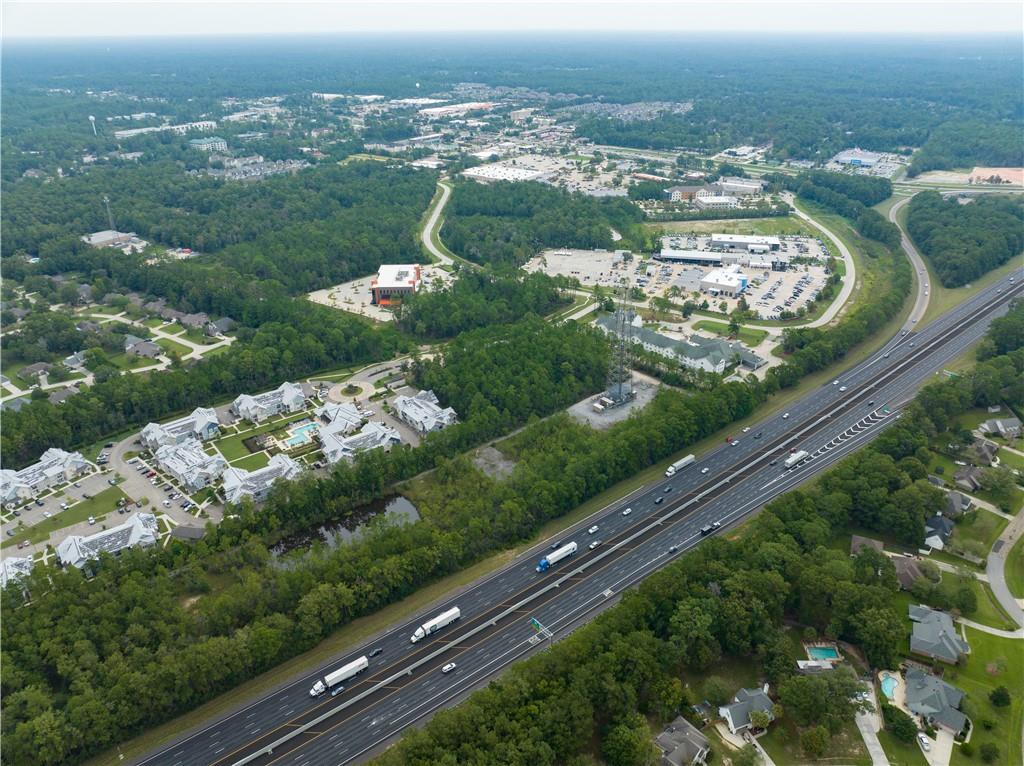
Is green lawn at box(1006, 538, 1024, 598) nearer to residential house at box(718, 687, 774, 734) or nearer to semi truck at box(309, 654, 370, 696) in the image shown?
residential house at box(718, 687, 774, 734)

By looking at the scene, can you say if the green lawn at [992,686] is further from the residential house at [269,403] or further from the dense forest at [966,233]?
the dense forest at [966,233]

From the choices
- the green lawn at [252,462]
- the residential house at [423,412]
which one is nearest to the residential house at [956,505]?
the residential house at [423,412]

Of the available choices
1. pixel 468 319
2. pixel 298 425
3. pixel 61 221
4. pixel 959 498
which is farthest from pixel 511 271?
pixel 61 221

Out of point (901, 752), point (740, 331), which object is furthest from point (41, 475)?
point (740, 331)

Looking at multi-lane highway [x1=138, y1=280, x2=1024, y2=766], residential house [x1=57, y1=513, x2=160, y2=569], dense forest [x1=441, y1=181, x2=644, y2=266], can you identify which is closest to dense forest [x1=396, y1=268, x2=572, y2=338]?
dense forest [x1=441, y1=181, x2=644, y2=266]

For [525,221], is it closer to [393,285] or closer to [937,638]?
[393,285]

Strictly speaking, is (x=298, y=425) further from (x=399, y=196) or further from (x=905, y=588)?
(x=399, y=196)
